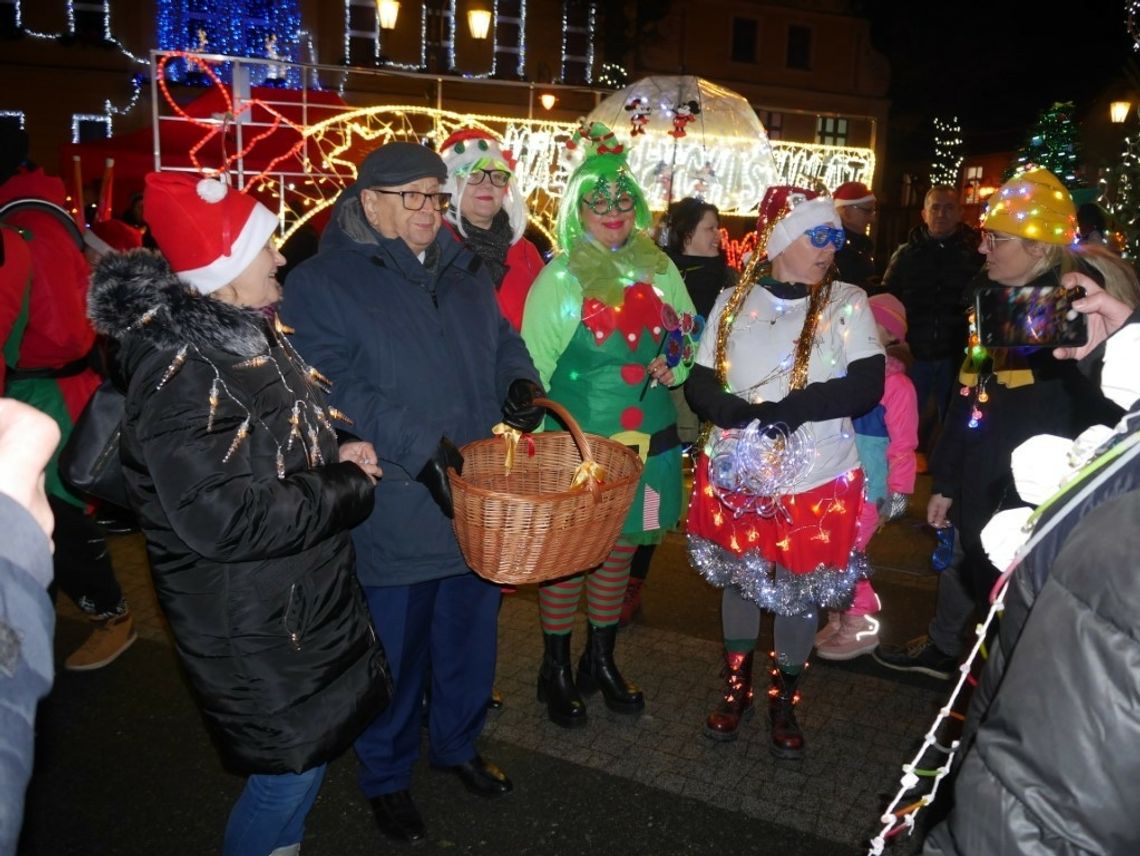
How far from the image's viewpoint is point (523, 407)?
2.85 metres

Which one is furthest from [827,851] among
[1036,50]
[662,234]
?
[1036,50]

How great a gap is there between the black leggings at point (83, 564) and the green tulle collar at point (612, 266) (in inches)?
96.4

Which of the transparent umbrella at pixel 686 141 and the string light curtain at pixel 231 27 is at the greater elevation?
the string light curtain at pixel 231 27

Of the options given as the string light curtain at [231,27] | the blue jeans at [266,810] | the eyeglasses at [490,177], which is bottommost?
the blue jeans at [266,810]

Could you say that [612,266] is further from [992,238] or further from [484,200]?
[992,238]

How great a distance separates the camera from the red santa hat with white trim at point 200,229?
2104 mm

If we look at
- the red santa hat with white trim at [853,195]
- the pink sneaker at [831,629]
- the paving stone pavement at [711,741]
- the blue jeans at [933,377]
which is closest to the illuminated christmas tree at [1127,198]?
the blue jeans at [933,377]

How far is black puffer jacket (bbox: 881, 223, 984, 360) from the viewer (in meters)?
7.07

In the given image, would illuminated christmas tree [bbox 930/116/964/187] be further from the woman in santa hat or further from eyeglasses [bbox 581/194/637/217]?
the woman in santa hat

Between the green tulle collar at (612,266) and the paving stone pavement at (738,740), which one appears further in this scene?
the green tulle collar at (612,266)

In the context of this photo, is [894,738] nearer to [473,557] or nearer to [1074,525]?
[473,557]

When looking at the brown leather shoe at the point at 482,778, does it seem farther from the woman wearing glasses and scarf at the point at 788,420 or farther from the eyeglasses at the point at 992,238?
the eyeglasses at the point at 992,238

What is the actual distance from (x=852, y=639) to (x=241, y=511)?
325cm

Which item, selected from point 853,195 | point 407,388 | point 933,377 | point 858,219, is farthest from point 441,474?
point 933,377
